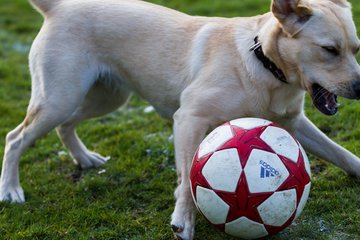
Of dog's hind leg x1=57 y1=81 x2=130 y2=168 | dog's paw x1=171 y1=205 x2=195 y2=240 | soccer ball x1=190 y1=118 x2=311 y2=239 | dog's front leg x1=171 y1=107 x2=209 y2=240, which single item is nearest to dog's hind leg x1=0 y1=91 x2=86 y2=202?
dog's hind leg x1=57 y1=81 x2=130 y2=168

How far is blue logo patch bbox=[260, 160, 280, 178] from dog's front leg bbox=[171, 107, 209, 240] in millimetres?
690

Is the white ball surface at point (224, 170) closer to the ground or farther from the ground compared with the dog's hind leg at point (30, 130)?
farther from the ground

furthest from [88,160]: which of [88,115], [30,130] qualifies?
Result: [30,130]

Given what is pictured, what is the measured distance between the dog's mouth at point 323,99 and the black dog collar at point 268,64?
0.24 meters

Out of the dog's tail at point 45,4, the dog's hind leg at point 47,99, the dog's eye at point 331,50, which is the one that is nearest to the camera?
the dog's eye at point 331,50

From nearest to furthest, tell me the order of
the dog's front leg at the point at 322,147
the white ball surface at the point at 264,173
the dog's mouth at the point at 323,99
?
the white ball surface at the point at 264,173 → the dog's mouth at the point at 323,99 → the dog's front leg at the point at 322,147

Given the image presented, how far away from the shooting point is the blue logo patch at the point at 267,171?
3471 mm

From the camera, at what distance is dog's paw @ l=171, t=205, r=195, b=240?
386cm

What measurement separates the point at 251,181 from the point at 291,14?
118cm

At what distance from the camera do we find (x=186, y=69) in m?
4.57

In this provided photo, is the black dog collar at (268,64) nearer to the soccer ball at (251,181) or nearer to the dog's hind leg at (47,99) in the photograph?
the soccer ball at (251,181)

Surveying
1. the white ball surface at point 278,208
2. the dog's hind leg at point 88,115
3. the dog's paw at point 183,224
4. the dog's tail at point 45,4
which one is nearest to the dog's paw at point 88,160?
the dog's hind leg at point 88,115

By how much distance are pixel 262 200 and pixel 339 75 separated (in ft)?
3.28

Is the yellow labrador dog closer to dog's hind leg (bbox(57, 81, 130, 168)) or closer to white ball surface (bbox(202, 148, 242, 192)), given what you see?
dog's hind leg (bbox(57, 81, 130, 168))
